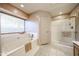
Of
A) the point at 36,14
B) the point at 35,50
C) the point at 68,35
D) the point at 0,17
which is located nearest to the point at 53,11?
the point at 36,14

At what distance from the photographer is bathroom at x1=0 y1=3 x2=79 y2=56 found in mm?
1211

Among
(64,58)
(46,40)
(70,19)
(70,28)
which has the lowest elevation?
(64,58)

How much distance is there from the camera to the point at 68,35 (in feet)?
4.34

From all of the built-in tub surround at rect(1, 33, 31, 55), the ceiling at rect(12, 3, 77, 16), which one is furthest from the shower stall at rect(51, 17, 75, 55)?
the built-in tub surround at rect(1, 33, 31, 55)

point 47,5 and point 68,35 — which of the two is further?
point 68,35

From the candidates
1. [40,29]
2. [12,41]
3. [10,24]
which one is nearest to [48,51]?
[40,29]

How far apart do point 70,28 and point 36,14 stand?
0.51 metres

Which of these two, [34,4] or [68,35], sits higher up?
[34,4]

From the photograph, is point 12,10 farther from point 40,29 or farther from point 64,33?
point 64,33

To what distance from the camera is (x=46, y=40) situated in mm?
1320

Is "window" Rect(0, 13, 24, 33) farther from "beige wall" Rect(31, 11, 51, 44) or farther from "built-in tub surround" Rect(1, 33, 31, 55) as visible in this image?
"beige wall" Rect(31, 11, 51, 44)

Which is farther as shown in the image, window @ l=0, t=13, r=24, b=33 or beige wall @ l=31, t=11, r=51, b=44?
beige wall @ l=31, t=11, r=51, b=44

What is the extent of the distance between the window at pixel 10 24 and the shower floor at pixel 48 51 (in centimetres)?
37

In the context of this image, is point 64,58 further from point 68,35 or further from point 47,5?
point 47,5
